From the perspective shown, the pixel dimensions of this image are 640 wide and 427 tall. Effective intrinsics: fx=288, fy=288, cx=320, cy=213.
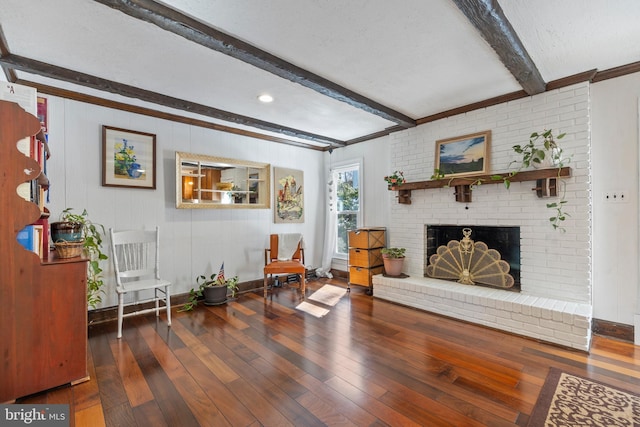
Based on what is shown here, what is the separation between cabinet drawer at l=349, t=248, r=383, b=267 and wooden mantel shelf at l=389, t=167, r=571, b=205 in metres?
0.83

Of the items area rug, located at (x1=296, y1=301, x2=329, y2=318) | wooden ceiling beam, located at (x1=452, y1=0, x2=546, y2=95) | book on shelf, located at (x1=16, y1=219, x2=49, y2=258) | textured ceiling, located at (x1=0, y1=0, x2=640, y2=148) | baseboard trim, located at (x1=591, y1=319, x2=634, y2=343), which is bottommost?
area rug, located at (x1=296, y1=301, x2=329, y2=318)

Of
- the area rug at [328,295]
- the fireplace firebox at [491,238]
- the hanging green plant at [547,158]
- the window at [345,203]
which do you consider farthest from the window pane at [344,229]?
the hanging green plant at [547,158]

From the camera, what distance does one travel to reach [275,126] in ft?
13.1

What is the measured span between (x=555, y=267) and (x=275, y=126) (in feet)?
11.9

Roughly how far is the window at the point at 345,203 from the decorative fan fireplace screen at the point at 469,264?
1.46 meters

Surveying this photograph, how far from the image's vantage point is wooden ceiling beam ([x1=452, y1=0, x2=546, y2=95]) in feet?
5.60

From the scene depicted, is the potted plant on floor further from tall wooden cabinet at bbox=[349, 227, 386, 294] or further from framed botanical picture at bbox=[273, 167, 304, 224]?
tall wooden cabinet at bbox=[349, 227, 386, 294]

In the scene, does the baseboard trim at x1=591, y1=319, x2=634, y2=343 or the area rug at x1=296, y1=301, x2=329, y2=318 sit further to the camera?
the area rug at x1=296, y1=301, x2=329, y2=318

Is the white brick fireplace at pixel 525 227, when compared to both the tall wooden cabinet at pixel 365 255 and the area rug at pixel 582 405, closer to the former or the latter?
the tall wooden cabinet at pixel 365 255

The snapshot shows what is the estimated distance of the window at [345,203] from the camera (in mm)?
4852

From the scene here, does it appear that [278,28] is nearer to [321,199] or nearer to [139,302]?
[139,302]

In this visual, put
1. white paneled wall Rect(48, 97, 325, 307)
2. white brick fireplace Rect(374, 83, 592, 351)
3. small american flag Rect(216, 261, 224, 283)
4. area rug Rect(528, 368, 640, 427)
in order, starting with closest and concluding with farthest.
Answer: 1. area rug Rect(528, 368, 640, 427)
2. white brick fireplace Rect(374, 83, 592, 351)
3. white paneled wall Rect(48, 97, 325, 307)
4. small american flag Rect(216, 261, 224, 283)

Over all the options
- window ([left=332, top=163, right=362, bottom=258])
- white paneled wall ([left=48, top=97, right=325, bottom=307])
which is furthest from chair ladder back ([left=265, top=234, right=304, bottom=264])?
window ([left=332, top=163, right=362, bottom=258])

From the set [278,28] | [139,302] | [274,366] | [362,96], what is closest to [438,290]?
[274,366]
